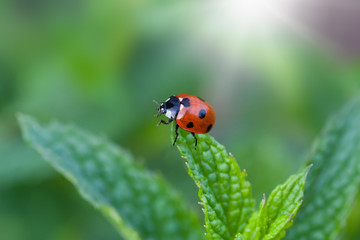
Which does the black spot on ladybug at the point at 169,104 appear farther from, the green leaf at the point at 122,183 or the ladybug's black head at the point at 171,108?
the green leaf at the point at 122,183

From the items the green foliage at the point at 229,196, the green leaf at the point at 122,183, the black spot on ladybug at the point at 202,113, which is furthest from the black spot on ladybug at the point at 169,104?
the green foliage at the point at 229,196

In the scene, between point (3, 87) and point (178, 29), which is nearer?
point (3, 87)

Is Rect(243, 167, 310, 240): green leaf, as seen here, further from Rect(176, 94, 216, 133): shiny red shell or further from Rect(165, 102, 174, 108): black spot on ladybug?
Rect(165, 102, 174, 108): black spot on ladybug

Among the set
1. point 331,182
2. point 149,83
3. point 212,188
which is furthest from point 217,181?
point 149,83

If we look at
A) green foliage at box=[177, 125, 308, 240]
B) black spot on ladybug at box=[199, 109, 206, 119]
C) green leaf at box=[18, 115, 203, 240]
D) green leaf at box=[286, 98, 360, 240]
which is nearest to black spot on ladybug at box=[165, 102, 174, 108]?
black spot on ladybug at box=[199, 109, 206, 119]

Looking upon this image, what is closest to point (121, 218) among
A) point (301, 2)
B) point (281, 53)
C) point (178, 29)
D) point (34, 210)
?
point (34, 210)

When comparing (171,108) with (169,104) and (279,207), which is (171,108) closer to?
(169,104)

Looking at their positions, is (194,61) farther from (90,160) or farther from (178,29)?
(90,160)

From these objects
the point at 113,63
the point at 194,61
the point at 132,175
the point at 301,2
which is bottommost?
the point at 132,175
